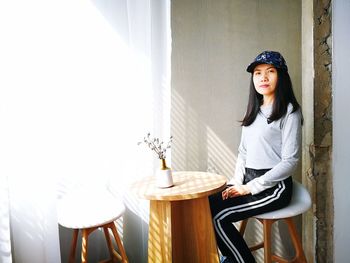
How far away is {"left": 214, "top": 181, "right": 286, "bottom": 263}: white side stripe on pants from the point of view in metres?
1.63

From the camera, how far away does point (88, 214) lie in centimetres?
171

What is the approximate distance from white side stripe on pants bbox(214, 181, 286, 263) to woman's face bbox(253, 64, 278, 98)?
0.58 m

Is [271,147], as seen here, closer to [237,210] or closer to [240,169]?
[240,169]

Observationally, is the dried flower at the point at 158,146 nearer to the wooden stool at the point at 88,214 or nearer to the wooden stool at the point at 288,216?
the wooden stool at the point at 88,214

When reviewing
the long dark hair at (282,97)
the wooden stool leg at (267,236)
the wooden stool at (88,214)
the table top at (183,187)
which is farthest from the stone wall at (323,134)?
the wooden stool at (88,214)

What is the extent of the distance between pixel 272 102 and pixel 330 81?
16.2 inches

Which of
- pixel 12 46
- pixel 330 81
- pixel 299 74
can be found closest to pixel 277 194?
pixel 330 81

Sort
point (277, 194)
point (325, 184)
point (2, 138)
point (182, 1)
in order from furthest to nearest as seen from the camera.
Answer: point (182, 1) → point (325, 184) → point (277, 194) → point (2, 138)

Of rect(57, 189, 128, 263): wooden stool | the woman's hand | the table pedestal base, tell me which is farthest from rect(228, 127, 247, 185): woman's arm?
rect(57, 189, 128, 263): wooden stool

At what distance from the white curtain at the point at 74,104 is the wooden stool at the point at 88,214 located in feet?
0.29

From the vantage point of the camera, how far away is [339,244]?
185 cm

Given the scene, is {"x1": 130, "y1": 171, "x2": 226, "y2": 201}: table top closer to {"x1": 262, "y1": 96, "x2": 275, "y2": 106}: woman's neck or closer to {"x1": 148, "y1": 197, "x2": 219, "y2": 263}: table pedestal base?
{"x1": 148, "y1": 197, "x2": 219, "y2": 263}: table pedestal base

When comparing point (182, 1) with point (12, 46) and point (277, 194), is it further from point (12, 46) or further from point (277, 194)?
point (277, 194)

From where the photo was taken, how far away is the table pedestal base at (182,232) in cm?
159
